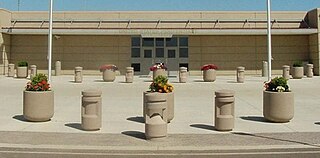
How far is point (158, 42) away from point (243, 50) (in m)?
8.59

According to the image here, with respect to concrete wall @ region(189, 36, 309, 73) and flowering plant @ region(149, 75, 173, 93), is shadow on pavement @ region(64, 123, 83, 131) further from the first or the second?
concrete wall @ region(189, 36, 309, 73)

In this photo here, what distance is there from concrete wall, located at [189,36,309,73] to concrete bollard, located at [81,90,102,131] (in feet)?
76.5

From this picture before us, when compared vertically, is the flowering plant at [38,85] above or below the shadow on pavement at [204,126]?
above

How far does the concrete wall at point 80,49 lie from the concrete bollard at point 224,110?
23228 mm

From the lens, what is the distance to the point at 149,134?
7.10 metres

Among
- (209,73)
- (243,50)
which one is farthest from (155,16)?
(209,73)

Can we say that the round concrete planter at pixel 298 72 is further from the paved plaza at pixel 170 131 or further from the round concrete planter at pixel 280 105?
the round concrete planter at pixel 280 105

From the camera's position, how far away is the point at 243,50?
100 ft

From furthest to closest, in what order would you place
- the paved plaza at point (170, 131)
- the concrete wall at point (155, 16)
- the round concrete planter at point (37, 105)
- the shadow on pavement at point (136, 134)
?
the concrete wall at point (155, 16) < the round concrete planter at point (37, 105) < the shadow on pavement at point (136, 134) < the paved plaza at point (170, 131)

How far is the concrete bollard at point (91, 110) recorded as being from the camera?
7.90 meters

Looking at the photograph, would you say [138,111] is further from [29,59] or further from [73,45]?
[29,59]

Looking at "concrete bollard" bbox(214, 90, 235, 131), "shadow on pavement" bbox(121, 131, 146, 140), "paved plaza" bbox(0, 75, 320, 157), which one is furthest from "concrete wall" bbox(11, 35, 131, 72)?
"concrete bollard" bbox(214, 90, 235, 131)

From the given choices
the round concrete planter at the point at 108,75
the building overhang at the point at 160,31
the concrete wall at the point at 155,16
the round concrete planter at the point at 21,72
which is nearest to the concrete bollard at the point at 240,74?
the building overhang at the point at 160,31

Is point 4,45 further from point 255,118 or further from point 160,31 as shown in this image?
point 255,118
